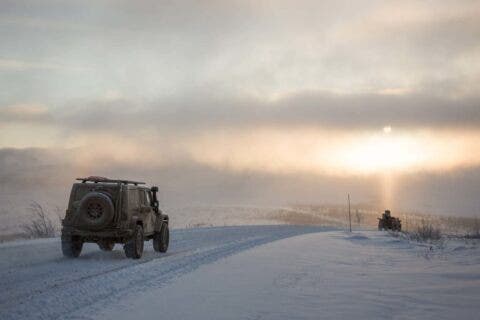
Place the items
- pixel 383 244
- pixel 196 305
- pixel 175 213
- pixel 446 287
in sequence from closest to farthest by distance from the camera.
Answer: pixel 196 305 < pixel 446 287 < pixel 383 244 < pixel 175 213

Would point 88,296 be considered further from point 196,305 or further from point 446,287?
point 446,287

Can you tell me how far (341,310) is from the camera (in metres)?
5.95

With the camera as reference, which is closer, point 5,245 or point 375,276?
point 375,276

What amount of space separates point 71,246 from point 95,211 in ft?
4.12

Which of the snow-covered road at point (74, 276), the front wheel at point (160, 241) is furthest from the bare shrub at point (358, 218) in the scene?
the snow-covered road at point (74, 276)

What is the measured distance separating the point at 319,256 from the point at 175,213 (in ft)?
133

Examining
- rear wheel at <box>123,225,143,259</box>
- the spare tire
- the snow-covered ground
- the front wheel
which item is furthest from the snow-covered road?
the spare tire

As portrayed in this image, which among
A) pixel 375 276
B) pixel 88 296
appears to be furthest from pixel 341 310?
pixel 88 296

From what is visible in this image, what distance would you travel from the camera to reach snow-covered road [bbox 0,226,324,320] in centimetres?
680

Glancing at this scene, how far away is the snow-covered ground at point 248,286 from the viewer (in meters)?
6.04

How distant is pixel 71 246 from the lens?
13.0 meters

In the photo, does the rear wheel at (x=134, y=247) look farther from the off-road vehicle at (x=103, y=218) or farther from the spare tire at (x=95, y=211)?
the spare tire at (x=95, y=211)

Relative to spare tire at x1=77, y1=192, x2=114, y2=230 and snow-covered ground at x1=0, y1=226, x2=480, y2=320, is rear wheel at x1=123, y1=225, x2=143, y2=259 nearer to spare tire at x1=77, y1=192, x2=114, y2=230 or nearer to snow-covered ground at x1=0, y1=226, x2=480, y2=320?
snow-covered ground at x1=0, y1=226, x2=480, y2=320

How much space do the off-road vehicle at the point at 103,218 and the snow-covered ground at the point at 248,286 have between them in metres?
0.59
